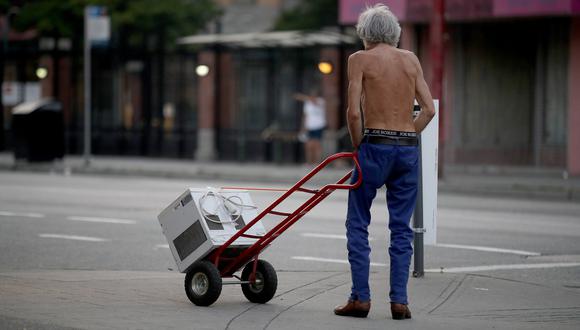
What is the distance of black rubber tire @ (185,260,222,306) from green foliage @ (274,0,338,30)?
151 ft

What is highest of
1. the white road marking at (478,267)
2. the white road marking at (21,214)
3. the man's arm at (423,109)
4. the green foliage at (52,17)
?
the green foliage at (52,17)

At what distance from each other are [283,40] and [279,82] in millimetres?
1582

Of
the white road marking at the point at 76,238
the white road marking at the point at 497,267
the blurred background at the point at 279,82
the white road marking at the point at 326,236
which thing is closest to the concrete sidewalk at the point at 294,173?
the blurred background at the point at 279,82

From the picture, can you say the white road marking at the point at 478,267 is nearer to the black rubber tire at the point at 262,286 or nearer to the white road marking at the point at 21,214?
the black rubber tire at the point at 262,286

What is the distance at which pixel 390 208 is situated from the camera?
26.3 ft

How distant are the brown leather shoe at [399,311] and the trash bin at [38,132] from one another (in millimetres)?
22722

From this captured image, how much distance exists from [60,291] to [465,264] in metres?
4.04

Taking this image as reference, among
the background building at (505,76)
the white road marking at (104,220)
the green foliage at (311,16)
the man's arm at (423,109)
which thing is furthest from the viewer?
the green foliage at (311,16)

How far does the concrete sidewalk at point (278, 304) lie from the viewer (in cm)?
778

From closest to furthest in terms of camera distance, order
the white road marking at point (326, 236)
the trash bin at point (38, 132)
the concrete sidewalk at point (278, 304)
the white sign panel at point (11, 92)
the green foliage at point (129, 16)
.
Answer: the concrete sidewalk at point (278, 304)
the white road marking at point (326, 236)
the trash bin at point (38, 132)
the white sign panel at point (11, 92)
the green foliage at point (129, 16)

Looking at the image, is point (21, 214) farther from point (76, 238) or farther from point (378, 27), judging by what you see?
point (378, 27)

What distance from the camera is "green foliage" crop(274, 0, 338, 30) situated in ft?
179

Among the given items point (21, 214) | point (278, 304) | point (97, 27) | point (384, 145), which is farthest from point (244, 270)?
point (97, 27)

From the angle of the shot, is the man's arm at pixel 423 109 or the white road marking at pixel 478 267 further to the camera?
the white road marking at pixel 478 267
